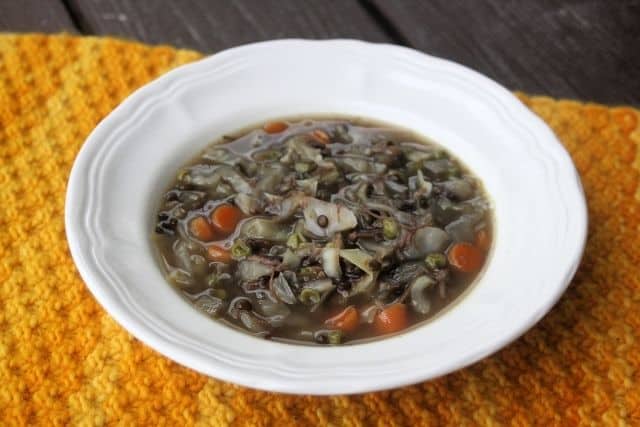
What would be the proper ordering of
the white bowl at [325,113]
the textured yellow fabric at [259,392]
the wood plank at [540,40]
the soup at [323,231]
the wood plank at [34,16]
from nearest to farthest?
the white bowl at [325,113]
the textured yellow fabric at [259,392]
the soup at [323,231]
the wood plank at [540,40]
the wood plank at [34,16]

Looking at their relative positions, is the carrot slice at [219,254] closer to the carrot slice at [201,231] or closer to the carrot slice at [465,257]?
the carrot slice at [201,231]

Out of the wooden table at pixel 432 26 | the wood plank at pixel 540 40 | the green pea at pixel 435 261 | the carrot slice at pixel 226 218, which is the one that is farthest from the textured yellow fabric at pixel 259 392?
the wooden table at pixel 432 26

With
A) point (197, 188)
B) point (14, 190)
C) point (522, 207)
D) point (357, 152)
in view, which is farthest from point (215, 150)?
point (522, 207)

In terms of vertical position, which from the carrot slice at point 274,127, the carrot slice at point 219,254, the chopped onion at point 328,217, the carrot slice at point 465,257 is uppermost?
the chopped onion at point 328,217

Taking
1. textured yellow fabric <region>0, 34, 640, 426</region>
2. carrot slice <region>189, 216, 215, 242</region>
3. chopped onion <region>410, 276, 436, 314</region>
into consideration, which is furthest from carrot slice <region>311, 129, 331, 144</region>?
textured yellow fabric <region>0, 34, 640, 426</region>

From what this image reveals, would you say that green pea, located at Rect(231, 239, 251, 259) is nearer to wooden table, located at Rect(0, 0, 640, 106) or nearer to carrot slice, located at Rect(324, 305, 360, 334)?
carrot slice, located at Rect(324, 305, 360, 334)

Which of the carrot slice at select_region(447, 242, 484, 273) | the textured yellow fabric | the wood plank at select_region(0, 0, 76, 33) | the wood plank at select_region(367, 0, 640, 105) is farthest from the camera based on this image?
the wood plank at select_region(0, 0, 76, 33)

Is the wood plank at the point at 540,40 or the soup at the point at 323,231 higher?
the soup at the point at 323,231
